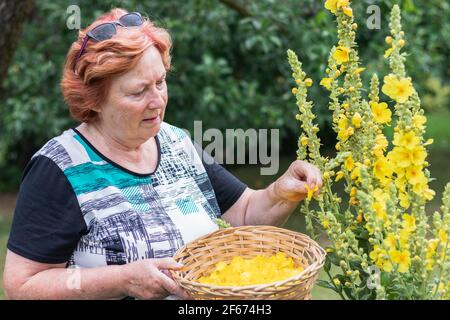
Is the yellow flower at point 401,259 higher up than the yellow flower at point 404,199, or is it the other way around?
the yellow flower at point 404,199

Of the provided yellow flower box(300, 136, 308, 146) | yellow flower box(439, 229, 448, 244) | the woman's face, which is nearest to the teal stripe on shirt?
the woman's face

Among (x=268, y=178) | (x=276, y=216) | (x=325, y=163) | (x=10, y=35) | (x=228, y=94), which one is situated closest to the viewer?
(x=325, y=163)

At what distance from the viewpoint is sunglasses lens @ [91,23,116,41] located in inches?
90.5

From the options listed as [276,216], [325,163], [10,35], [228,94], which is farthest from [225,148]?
[325,163]

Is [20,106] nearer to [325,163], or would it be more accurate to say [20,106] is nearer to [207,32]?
[207,32]

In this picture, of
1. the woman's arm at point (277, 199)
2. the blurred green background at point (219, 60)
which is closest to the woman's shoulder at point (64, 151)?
the woman's arm at point (277, 199)

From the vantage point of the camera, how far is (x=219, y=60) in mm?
6430

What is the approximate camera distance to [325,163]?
2102 mm

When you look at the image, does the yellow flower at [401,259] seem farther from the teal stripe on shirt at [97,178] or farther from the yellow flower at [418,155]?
the teal stripe on shirt at [97,178]

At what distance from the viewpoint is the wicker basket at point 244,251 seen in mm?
1840

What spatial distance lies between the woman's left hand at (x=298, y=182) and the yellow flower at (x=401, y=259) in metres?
0.38

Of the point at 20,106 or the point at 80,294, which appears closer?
the point at 80,294
